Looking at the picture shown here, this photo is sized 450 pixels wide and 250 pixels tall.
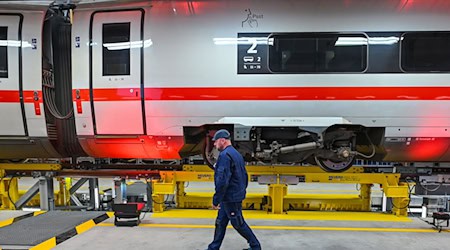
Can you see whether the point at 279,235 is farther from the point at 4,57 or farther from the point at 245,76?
the point at 4,57

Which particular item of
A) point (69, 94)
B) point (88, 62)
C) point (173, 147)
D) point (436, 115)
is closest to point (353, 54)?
point (436, 115)

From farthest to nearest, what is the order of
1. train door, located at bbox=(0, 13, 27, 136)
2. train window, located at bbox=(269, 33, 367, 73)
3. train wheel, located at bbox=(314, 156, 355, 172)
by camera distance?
1. train wheel, located at bbox=(314, 156, 355, 172)
2. train door, located at bbox=(0, 13, 27, 136)
3. train window, located at bbox=(269, 33, 367, 73)

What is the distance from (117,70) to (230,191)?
257 centimetres

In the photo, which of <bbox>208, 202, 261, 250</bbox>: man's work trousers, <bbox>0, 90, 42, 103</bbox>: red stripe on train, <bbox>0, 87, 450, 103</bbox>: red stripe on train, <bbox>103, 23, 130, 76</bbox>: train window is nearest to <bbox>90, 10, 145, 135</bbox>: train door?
<bbox>103, 23, 130, 76</bbox>: train window

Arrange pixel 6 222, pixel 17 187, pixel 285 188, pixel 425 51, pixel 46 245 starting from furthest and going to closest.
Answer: pixel 17 187 < pixel 285 188 < pixel 6 222 < pixel 425 51 < pixel 46 245

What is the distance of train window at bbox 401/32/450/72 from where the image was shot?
14.7ft

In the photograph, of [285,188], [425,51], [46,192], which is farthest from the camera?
[46,192]

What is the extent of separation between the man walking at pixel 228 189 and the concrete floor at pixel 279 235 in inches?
15.7

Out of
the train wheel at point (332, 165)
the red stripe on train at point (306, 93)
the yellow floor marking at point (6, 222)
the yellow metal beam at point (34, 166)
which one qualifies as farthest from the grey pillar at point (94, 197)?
the train wheel at point (332, 165)

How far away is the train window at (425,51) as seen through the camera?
4473 mm

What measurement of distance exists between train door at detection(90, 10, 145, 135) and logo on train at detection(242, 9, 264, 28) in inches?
59.8

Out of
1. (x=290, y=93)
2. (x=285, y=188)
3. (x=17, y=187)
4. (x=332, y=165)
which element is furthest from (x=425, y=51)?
(x=17, y=187)

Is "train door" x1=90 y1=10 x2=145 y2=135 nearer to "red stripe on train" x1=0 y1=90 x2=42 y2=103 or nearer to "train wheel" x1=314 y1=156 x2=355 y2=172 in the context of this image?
"red stripe on train" x1=0 y1=90 x2=42 y2=103

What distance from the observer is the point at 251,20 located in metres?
4.59
